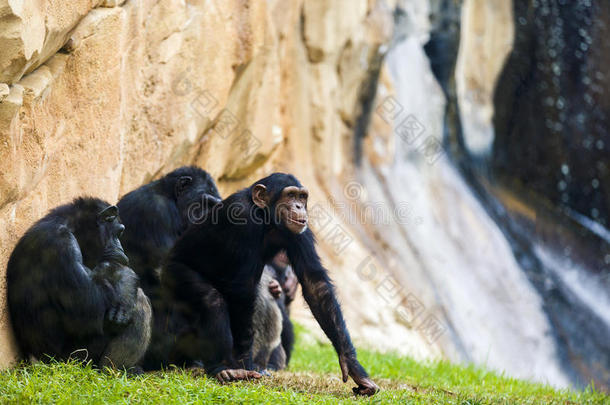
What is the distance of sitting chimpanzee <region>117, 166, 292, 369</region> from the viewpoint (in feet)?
18.3

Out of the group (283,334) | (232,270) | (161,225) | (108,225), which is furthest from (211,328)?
(283,334)

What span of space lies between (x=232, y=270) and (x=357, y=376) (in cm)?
116

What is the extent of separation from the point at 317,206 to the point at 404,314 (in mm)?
2280

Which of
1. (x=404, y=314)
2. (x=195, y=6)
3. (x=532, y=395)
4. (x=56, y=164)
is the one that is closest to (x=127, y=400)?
(x=56, y=164)

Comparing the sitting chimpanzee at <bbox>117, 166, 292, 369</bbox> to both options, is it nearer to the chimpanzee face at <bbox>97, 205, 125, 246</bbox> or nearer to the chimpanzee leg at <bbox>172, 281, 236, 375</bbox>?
the chimpanzee leg at <bbox>172, 281, 236, 375</bbox>

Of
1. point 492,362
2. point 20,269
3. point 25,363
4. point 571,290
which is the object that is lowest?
point 492,362

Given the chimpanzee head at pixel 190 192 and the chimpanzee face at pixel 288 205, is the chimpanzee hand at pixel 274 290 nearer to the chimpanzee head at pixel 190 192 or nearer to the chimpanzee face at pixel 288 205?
the chimpanzee head at pixel 190 192

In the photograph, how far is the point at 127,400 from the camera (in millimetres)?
3895

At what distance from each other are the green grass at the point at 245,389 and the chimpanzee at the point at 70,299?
0.52ft

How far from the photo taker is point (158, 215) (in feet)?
18.7

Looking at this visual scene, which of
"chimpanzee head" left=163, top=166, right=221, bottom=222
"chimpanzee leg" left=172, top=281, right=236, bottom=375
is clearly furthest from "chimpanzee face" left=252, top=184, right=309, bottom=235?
"chimpanzee head" left=163, top=166, right=221, bottom=222

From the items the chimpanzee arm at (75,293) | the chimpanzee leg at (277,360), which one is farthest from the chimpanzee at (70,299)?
the chimpanzee leg at (277,360)

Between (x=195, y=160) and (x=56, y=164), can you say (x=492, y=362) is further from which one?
(x=56, y=164)

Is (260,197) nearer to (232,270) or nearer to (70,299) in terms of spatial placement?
(232,270)
